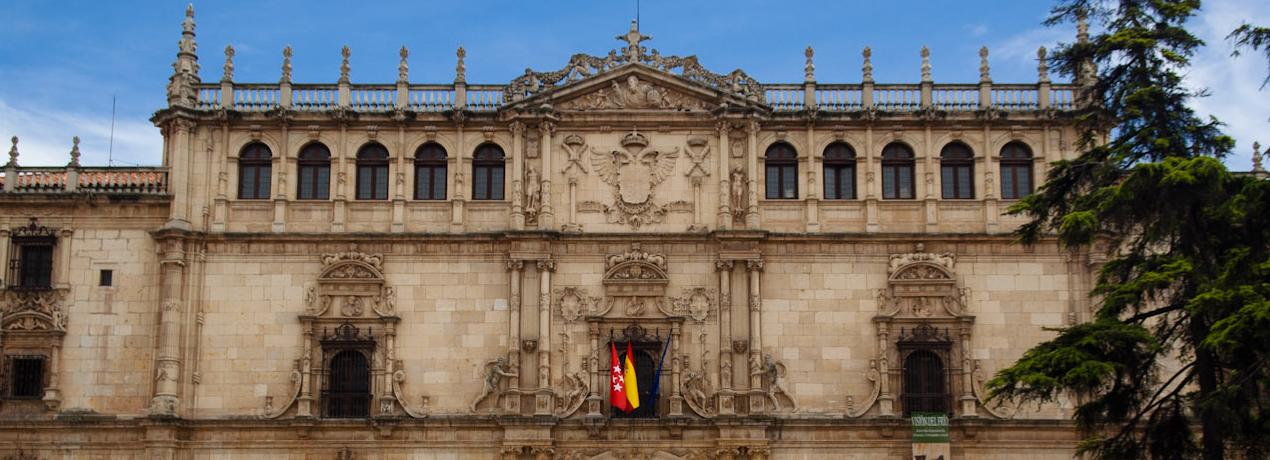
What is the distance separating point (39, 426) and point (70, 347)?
1.99 meters

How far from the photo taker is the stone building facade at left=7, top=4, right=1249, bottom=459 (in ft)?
114

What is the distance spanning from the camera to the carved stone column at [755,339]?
113 ft

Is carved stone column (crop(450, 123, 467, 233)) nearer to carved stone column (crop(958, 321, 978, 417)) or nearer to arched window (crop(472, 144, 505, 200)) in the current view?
arched window (crop(472, 144, 505, 200))

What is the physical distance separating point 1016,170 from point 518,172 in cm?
1247

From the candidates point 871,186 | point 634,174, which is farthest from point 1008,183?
point 634,174

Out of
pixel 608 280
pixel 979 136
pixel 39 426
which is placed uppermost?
pixel 979 136

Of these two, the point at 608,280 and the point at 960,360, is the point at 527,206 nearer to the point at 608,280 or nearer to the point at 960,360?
the point at 608,280

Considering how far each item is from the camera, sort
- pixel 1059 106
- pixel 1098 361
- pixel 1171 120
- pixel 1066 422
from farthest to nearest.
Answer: pixel 1059 106 < pixel 1066 422 < pixel 1171 120 < pixel 1098 361

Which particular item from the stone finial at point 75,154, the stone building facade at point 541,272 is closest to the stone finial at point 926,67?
the stone building facade at point 541,272

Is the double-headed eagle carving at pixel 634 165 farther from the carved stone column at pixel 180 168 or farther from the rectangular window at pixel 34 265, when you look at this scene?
the rectangular window at pixel 34 265

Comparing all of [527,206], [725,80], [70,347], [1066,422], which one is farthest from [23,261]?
[1066,422]

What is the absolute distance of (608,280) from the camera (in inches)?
1395

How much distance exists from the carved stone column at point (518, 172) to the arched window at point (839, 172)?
757cm

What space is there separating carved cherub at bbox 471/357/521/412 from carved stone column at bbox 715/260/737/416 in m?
4.90
